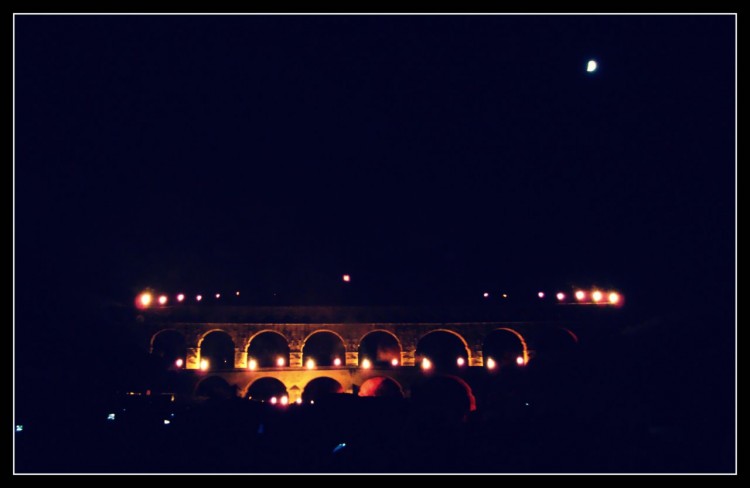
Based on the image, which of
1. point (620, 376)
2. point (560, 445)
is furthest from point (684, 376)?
point (560, 445)

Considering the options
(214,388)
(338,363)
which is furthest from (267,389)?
(338,363)

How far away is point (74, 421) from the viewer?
12.5m

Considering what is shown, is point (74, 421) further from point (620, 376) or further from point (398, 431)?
point (620, 376)

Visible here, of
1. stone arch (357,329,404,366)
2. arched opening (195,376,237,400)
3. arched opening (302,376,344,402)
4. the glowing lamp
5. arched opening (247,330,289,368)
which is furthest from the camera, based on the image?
stone arch (357,329,404,366)

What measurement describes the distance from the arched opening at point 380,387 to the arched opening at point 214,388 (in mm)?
7277

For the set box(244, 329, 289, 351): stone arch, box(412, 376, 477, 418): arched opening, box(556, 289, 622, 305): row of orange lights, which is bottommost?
box(412, 376, 477, 418): arched opening

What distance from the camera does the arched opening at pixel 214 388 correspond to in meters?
21.9

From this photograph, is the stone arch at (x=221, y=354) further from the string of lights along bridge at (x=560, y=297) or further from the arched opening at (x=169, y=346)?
the string of lights along bridge at (x=560, y=297)

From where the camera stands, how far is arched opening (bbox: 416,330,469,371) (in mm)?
24438

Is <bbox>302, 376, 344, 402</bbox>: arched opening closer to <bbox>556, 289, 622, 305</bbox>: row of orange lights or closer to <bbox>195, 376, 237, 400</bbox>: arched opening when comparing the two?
<bbox>195, 376, 237, 400</bbox>: arched opening

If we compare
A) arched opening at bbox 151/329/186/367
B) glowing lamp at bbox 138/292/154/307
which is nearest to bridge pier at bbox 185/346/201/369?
arched opening at bbox 151/329/186/367

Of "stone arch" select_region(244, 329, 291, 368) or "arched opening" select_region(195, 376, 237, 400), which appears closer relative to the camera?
"arched opening" select_region(195, 376, 237, 400)

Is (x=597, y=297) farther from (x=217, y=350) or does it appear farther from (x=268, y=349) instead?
(x=217, y=350)

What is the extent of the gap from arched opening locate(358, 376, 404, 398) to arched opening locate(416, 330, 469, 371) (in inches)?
83.4
